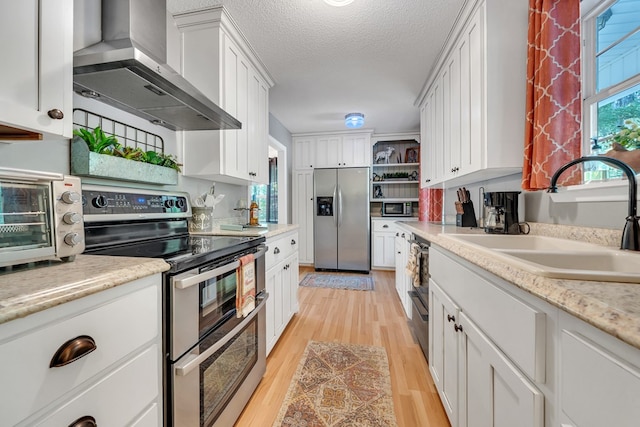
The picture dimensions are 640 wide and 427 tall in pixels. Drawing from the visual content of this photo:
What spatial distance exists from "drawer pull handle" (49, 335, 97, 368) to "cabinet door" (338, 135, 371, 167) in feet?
14.0

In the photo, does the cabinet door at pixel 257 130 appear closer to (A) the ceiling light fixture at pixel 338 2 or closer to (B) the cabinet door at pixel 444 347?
(A) the ceiling light fixture at pixel 338 2

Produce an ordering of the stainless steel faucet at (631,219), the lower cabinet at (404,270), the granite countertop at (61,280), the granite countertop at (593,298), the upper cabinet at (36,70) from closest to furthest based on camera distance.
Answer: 1. the granite countertop at (593,298)
2. the granite countertop at (61,280)
3. the upper cabinet at (36,70)
4. the stainless steel faucet at (631,219)
5. the lower cabinet at (404,270)

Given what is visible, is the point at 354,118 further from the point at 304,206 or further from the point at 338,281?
the point at 338,281

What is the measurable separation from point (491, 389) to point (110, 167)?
1.78 meters

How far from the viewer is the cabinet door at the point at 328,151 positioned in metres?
Answer: 4.63

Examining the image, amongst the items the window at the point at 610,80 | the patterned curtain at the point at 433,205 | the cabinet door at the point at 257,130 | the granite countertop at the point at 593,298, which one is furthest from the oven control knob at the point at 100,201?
the patterned curtain at the point at 433,205

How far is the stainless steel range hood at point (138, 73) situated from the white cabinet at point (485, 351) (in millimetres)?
1513

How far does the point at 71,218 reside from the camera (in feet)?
2.52

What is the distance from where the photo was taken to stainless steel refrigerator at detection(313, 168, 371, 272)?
4.40 meters

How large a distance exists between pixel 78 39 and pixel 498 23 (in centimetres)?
220

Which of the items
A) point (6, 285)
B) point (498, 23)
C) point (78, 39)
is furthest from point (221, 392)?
point (498, 23)

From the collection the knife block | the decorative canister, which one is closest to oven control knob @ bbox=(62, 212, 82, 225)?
the decorative canister

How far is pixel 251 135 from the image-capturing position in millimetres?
2324

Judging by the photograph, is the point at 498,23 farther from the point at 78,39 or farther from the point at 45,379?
the point at 45,379
